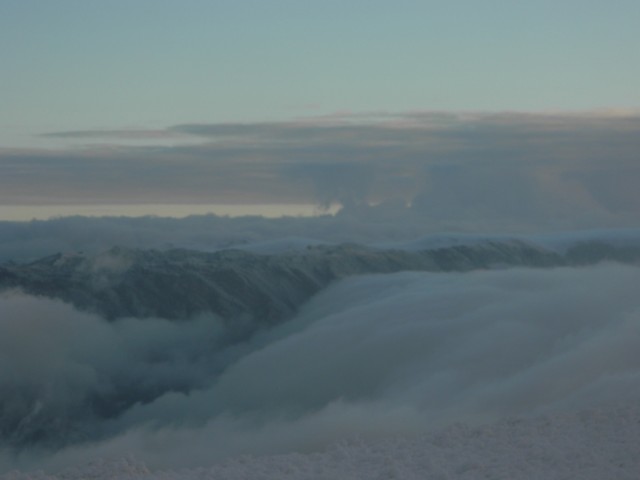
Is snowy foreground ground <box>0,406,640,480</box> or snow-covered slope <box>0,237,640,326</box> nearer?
snowy foreground ground <box>0,406,640,480</box>

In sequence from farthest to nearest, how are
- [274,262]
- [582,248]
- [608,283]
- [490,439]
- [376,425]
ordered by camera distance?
[582,248], [274,262], [608,283], [376,425], [490,439]

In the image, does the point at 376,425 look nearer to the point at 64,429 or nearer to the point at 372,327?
the point at 372,327

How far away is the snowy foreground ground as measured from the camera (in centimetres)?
1284

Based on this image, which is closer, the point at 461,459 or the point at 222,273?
the point at 461,459

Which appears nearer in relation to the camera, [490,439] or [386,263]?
[490,439]

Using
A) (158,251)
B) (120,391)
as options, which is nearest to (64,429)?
(120,391)

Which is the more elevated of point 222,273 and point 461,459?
point 461,459

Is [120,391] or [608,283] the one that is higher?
[608,283]

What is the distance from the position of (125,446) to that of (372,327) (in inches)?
1971

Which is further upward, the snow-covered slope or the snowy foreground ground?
the snowy foreground ground

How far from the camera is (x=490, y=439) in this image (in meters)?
14.7

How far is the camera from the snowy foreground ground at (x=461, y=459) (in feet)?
42.1

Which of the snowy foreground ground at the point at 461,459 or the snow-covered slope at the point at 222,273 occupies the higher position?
the snowy foreground ground at the point at 461,459

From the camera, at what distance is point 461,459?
44.3ft
